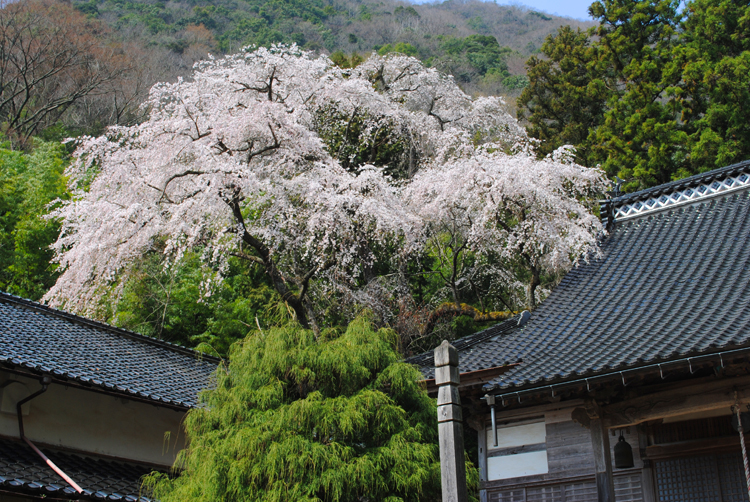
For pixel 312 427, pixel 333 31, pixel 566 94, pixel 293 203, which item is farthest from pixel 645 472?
pixel 333 31

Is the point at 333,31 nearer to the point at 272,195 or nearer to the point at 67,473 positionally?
the point at 272,195

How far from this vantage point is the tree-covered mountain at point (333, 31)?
39125 millimetres

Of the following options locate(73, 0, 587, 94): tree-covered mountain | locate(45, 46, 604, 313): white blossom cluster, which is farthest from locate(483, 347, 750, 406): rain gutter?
locate(73, 0, 587, 94): tree-covered mountain

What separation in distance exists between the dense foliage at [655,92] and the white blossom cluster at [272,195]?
3.88 m

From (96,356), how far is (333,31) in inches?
1784

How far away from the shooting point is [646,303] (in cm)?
870

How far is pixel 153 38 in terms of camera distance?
4012cm

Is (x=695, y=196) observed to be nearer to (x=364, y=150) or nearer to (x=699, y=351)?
(x=699, y=351)

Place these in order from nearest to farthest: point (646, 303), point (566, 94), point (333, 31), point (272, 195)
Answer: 1. point (646, 303)
2. point (272, 195)
3. point (566, 94)
4. point (333, 31)

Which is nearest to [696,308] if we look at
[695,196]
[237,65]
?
[695,196]

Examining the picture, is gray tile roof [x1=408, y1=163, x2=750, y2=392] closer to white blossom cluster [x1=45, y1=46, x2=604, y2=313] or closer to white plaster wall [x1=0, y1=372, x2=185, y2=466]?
white blossom cluster [x1=45, y1=46, x2=604, y2=313]

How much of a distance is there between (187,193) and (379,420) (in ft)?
27.4

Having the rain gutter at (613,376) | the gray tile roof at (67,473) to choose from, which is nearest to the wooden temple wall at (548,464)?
the rain gutter at (613,376)

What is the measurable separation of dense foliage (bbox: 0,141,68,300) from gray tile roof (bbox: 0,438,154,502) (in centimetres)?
949
